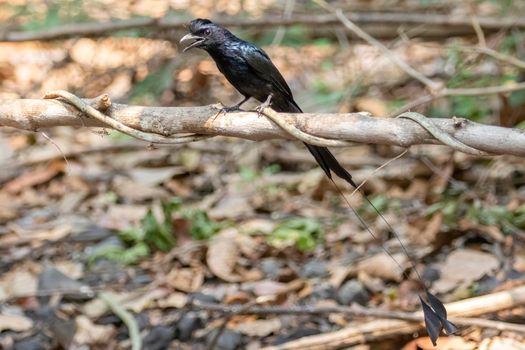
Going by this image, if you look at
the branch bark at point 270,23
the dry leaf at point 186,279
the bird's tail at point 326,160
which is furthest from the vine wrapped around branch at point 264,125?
the branch bark at point 270,23

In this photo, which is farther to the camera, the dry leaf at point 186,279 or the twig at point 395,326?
the dry leaf at point 186,279

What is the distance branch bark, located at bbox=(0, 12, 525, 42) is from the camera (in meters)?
5.94

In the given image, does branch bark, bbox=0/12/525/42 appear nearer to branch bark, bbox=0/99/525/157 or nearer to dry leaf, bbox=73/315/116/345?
dry leaf, bbox=73/315/116/345

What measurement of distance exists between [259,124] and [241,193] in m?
3.21

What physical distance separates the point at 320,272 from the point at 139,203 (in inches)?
68.7

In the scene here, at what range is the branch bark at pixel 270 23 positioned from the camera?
594cm

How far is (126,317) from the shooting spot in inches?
161

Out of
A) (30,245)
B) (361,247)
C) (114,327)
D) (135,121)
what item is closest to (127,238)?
(30,245)

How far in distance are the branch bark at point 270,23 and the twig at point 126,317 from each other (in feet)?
7.25

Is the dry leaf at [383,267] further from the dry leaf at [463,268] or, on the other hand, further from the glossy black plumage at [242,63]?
the glossy black plumage at [242,63]

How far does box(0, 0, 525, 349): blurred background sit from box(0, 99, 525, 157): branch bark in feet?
1.38

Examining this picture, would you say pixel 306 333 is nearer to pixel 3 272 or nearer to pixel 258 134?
pixel 258 134

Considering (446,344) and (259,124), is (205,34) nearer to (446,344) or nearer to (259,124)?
(259,124)

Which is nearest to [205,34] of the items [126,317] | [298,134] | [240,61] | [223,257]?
[240,61]
